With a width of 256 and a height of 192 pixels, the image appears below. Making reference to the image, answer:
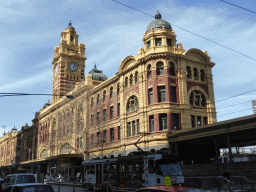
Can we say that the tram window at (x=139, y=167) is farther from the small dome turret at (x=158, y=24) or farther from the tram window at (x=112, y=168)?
the small dome turret at (x=158, y=24)

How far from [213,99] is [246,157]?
1063cm

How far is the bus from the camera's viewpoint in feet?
63.1

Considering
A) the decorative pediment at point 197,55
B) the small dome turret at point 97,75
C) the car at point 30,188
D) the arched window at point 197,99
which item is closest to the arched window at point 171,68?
the decorative pediment at point 197,55

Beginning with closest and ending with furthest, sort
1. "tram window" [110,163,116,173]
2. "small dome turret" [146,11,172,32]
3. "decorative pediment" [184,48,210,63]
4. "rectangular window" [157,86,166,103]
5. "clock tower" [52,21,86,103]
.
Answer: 1. "tram window" [110,163,116,173]
2. "rectangular window" [157,86,166,103]
3. "decorative pediment" [184,48,210,63]
4. "small dome turret" [146,11,172,32]
5. "clock tower" [52,21,86,103]

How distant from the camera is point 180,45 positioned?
39438 millimetres

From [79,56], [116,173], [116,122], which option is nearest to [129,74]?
[116,122]

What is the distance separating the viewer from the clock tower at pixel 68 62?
79062 mm

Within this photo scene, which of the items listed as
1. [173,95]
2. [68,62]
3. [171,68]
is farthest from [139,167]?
[68,62]

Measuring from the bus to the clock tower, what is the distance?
55.8 m

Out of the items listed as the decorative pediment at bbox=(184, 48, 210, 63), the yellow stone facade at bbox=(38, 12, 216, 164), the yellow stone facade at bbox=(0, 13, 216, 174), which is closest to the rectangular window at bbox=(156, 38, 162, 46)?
the yellow stone facade at bbox=(38, 12, 216, 164)

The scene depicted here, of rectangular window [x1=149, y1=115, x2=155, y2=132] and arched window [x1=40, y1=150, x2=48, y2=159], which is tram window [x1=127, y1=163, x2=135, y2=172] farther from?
arched window [x1=40, y1=150, x2=48, y2=159]

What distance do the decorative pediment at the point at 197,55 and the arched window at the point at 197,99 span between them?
5042mm

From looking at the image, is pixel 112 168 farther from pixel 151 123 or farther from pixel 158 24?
pixel 158 24

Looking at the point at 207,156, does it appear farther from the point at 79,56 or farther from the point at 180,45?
the point at 79,56
